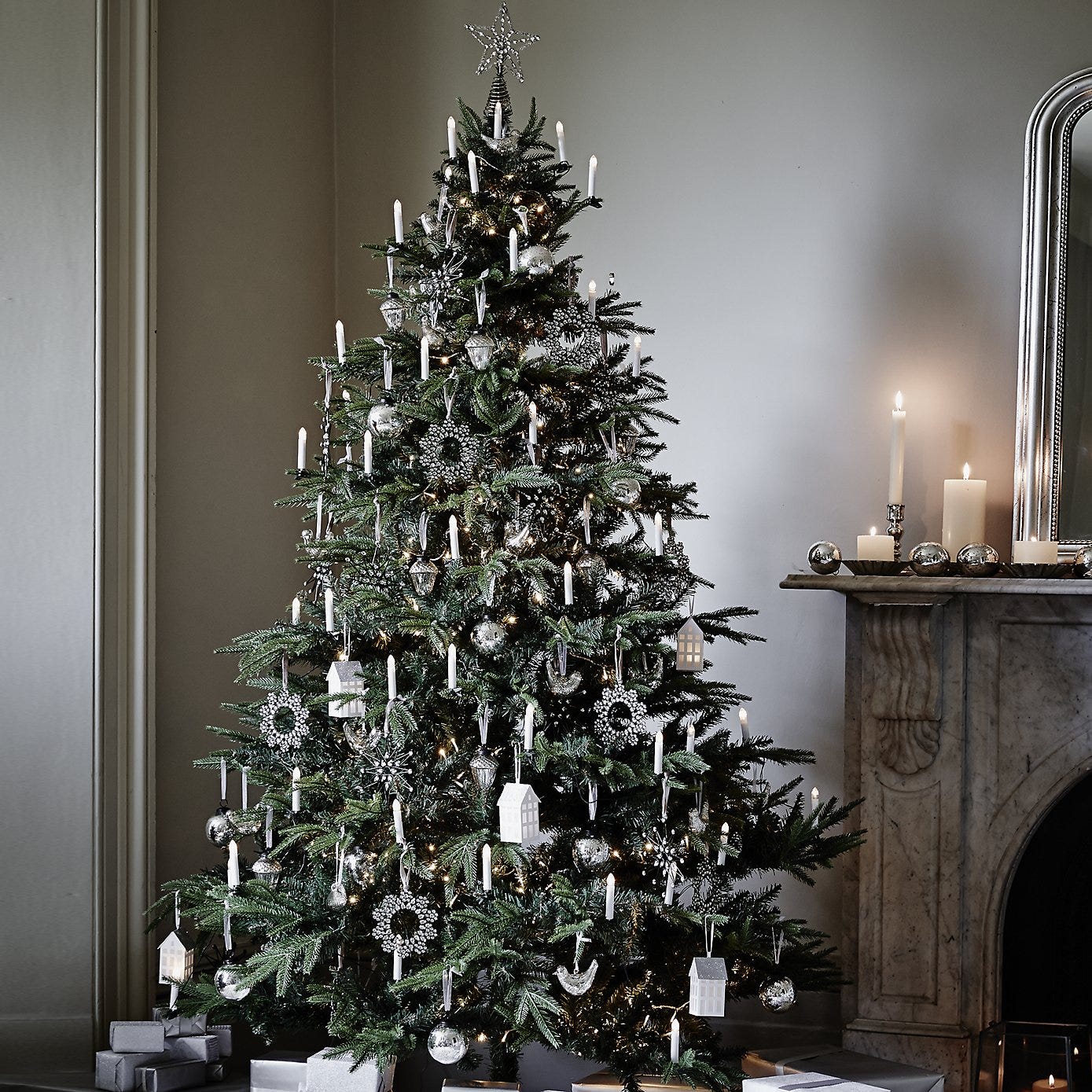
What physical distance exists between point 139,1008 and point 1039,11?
9.28ft

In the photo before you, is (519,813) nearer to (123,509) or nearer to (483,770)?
(483,770)

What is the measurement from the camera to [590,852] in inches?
66.2

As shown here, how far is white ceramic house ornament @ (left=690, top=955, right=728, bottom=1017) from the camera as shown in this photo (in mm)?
1630

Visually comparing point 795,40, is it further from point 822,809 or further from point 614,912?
point 614,912

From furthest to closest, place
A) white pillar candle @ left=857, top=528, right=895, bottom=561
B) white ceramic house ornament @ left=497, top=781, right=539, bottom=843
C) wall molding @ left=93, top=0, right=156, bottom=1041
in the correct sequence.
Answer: white pillar candle @ left=857, top=528, right=895, bottom=561
wall molding @ left=93, top=0, right=156, bottom=1041
white ceramic house ornament @ left=497, top=781, right=539, bottom=843

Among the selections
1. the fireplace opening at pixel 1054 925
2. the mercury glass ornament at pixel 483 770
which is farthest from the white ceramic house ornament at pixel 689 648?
the fireplace opening at pixel 1054 925

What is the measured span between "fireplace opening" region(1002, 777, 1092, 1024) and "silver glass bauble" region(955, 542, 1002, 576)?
558 mm

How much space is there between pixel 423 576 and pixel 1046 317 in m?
1.53

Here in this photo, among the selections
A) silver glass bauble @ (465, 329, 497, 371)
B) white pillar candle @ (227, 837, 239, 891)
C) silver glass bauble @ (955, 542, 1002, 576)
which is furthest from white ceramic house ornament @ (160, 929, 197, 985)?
silver glass bauble @ (955, 542, 1002, 576)

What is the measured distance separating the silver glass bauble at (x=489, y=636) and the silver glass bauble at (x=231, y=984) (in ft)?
2.08

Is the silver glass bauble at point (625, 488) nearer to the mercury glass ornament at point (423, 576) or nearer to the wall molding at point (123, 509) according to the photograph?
the mercury glass ornament at point (423, 576)

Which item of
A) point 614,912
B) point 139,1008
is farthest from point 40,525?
point 614,912

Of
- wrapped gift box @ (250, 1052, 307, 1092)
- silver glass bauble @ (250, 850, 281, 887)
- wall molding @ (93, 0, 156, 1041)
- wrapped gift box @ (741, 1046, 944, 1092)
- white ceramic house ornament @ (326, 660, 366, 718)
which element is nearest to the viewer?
white ceramic house ornament @ (326, 660, 366, 718)

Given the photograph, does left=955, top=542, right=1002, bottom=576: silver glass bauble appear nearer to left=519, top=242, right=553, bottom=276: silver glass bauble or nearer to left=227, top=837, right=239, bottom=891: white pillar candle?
left=519, top=242, right=553, bottom=276: silver glass bauble
